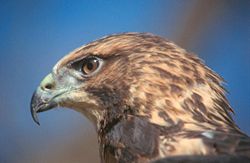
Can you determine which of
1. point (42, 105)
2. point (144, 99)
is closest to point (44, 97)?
point (42, 105)

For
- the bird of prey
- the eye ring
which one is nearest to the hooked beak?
the bird of prey

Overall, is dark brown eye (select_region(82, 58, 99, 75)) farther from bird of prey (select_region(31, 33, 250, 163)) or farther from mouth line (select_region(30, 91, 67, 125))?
mouth line (select_region(30, 91, 67, 125))

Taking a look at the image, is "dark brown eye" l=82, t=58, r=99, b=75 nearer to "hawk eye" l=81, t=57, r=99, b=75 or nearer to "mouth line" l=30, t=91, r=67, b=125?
"hawk eye" l=81, t=57, r=99, b=75

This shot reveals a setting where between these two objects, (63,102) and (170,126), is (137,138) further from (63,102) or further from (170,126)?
(63,102)

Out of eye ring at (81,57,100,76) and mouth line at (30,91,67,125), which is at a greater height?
eye ring at (81,57,100,76)

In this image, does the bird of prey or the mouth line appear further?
the mouth line

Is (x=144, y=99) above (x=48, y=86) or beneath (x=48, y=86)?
beneath

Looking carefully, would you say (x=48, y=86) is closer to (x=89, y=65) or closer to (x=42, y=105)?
(x=42, y=105)

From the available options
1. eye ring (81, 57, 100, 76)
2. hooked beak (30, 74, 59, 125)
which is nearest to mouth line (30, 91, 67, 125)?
hooked beak (30, 74, 59, 125)
